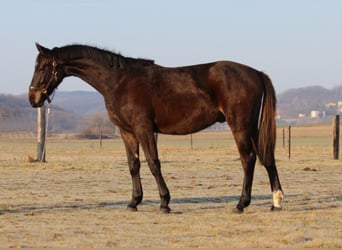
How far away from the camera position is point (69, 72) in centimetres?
1157

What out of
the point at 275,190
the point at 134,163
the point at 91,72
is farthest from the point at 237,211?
the point at 91,72

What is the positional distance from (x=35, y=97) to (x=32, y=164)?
492 inches

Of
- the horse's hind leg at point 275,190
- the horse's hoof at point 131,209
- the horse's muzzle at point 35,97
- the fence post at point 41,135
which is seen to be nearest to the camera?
the horse's hind leg at point 275,190

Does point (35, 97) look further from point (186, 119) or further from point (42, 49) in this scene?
point (186, 119)

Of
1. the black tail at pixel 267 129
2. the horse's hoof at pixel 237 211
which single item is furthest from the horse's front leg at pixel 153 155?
the black tail at pixel 267 129

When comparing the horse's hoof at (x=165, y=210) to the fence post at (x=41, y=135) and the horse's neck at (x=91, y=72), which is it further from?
the fence post at (x=41, y=135)

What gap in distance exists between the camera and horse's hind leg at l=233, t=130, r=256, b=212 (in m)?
11.1

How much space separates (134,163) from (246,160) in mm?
1814

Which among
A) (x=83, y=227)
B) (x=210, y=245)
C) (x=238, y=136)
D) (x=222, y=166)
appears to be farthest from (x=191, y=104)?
(x=222, y=166)

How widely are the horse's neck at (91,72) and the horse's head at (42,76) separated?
0.23 metres

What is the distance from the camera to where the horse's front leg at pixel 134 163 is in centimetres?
1145

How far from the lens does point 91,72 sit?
38.0 feet

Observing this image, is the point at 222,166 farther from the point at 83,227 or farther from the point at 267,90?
the point at 83,227

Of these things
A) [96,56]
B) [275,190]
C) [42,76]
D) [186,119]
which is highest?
[96,56]
